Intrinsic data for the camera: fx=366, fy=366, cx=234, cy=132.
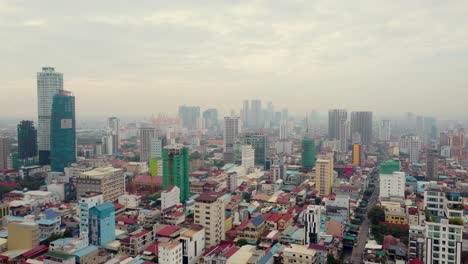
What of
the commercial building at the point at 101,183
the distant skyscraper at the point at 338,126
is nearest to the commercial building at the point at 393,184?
the commercial building at the point at 101,183

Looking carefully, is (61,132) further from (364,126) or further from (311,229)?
(364,126)

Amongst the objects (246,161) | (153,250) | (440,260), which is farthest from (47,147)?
(440,260)

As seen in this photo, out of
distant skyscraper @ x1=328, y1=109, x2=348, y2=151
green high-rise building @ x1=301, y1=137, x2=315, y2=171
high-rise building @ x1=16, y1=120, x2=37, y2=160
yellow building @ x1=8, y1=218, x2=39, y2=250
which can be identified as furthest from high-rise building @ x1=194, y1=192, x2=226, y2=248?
distant skyscraper @ x1=328, y1=109, x2=348, y2=151

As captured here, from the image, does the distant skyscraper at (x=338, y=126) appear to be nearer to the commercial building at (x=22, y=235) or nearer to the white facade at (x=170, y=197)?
the white facade at (x=170, y=197)

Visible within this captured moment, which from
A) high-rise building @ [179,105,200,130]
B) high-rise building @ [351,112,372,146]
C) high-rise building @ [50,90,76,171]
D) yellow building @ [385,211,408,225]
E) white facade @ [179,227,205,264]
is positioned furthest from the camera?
high-rise building @ [179,105,200,130]

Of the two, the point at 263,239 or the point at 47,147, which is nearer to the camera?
the point at 263,239

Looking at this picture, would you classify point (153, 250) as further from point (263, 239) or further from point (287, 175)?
point (287, 175)

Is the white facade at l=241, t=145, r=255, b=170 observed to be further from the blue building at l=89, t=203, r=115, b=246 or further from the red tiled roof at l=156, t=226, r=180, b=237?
the blue building at l=89, t=203, r=115, b=246
